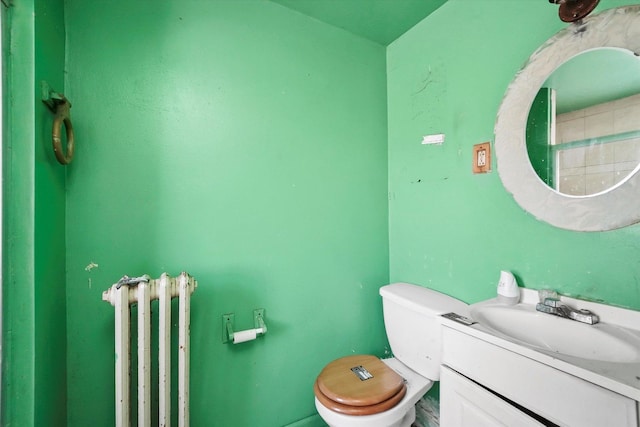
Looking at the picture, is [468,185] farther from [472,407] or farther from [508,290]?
[472,407]

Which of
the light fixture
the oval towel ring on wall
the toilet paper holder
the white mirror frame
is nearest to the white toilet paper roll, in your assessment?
the toilet paper holder

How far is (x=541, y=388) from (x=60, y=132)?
5.01 ft

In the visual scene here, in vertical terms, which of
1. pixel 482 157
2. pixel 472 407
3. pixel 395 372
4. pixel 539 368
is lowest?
pixel 395 372

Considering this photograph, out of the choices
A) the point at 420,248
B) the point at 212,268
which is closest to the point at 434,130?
the point at 420,248

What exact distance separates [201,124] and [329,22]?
0.91 m

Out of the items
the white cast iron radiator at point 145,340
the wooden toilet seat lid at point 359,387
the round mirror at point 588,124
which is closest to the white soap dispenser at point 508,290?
the round mirror at point 588,124

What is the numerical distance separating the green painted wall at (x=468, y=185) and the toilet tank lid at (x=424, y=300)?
0.07 metres

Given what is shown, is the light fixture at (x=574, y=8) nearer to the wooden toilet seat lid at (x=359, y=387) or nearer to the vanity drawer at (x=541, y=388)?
the vanity drawer at (x=541, y=388)

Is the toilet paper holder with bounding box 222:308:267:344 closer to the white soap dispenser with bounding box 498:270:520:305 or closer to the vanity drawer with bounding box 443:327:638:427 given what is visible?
the vanity drawer with bounding box 443:327:638:427

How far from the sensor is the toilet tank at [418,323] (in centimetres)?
101

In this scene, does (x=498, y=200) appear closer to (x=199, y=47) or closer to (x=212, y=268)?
(x=212, y=268)

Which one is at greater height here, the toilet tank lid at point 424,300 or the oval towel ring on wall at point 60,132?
the oval towel ring on wall at point 60,132

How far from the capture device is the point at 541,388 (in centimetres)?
63

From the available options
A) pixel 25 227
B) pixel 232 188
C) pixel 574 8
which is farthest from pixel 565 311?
pixel 25 227
